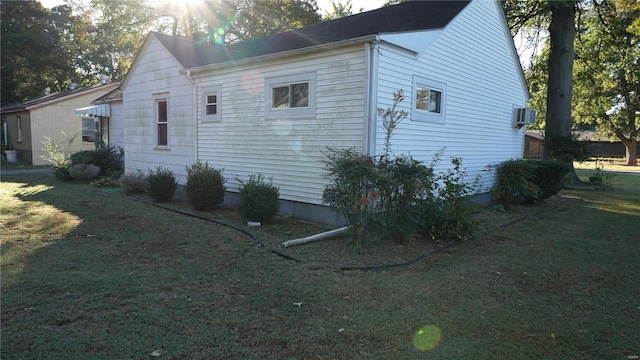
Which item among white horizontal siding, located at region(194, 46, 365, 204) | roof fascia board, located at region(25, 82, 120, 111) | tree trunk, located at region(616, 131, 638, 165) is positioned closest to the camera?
white horizontal siding, located at region(194, 46, 365, 204)

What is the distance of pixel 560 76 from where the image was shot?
50.2ft

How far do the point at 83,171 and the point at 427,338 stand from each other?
13822mm

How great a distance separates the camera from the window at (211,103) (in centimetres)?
968

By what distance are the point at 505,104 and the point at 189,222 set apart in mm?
9493

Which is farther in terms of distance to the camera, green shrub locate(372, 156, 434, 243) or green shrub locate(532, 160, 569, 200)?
green shrub locate(532, 160, 569, 200)

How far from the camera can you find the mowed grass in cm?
306

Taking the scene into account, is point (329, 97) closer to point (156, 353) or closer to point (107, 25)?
point (156, 353)

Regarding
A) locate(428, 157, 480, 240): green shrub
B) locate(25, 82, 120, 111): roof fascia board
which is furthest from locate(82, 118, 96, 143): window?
locate(428, 157, 480, 240): green shrub

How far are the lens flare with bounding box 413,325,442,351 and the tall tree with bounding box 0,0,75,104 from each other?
119 ft

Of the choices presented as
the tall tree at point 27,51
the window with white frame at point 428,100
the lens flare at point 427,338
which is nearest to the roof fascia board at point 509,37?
the window with white frame at point 428,100

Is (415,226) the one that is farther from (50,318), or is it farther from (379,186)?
(50,318)

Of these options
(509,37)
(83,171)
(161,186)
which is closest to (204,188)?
(161,186)

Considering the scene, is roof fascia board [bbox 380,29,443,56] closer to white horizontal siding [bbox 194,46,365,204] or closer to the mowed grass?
white horizontal siding [bbox 194,46,365,204]

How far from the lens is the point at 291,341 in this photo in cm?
315
